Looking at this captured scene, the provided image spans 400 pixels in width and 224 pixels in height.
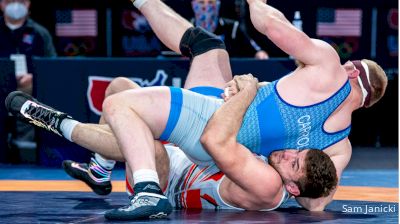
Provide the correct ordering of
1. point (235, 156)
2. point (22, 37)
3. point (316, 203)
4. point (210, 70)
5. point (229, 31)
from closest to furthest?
point (235, 156)
point (316, 203)
point (210, 70)
point (22, 37)
point (229, 31)

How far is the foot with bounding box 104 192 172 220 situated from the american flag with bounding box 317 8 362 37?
512 cm

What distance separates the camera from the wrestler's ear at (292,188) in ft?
16.6

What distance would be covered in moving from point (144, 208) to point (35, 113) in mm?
979

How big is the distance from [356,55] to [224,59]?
3.93 metres

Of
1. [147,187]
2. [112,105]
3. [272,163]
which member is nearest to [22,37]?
[112,105]

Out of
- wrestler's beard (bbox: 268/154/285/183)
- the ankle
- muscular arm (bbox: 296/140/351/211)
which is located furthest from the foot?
muscular arm (bbox: 296/140/351/211)

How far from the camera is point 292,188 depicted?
16.7 feet

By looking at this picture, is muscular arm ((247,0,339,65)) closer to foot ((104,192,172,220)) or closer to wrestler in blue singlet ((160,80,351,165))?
wrestler in blue singlet ((160,80,351,165))

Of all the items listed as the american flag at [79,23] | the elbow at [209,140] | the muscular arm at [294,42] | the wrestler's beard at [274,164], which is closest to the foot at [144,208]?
the elbow at [209,140]

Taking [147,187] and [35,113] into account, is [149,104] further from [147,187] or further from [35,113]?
[35,113]

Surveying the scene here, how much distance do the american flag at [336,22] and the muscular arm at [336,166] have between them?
424 cm

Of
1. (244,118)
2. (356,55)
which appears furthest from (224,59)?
(356,55)

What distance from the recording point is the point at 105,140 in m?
5.38

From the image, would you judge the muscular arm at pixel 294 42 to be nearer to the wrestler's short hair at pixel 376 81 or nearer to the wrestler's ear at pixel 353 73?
the wrestler's ear at pixel 353 73
